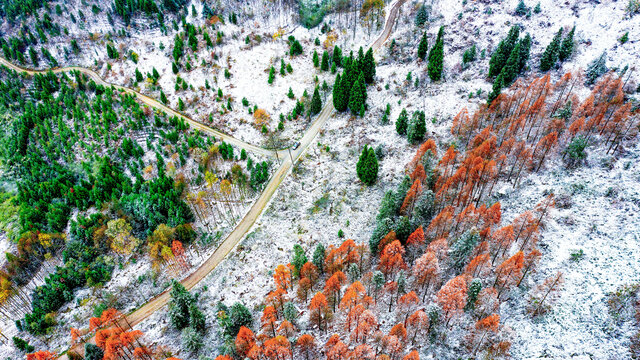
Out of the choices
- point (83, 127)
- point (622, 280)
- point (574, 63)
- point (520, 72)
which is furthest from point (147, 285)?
point (574, 63)

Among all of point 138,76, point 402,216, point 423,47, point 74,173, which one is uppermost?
point 423,47

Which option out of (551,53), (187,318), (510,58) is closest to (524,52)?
(510,58)

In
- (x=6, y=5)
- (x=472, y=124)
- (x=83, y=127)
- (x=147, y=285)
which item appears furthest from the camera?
(x=6, y=5)

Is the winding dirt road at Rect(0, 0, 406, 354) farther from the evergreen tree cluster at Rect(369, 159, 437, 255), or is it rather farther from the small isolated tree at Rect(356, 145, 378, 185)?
the evergreen tree cluster at Rect(369, 159, 437, 255)

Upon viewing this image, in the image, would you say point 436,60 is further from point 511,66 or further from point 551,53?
point 551,53

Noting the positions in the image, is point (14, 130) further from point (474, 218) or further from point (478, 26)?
point (478, 26)

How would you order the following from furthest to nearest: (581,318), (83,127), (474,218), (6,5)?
(6,5) → (83,127) → (474,218) → (581,318)

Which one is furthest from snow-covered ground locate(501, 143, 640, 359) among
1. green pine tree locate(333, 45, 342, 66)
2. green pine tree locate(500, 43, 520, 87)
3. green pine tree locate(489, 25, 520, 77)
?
green pine tree locate(333, 45, 342, 66)
